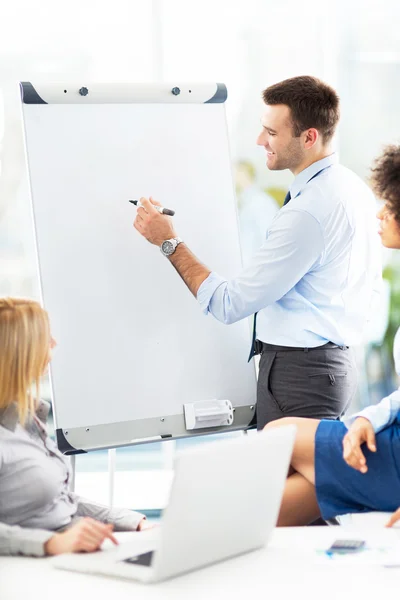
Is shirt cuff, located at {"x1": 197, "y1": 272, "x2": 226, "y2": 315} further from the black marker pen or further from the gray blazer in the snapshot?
the gray blazer

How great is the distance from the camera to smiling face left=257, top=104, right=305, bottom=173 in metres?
2.72

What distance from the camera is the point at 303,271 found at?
260 centimetres

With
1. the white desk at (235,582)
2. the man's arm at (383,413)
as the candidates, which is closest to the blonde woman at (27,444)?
the white desk at (235,582)

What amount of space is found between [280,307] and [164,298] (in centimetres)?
39

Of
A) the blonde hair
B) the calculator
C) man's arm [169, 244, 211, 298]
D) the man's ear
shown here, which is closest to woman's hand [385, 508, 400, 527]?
the calculator

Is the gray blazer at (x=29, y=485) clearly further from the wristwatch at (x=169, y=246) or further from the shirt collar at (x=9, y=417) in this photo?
the wristwatch at (x=169, y=246)

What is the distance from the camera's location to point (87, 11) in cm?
450

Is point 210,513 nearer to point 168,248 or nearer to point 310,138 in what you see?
point 168,248

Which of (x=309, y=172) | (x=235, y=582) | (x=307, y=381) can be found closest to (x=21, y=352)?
(x=235, y=582)

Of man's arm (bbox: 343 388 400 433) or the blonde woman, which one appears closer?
the blonde woman

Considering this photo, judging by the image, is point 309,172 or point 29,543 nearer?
point 29,543

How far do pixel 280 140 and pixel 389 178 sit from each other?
611 millimetres

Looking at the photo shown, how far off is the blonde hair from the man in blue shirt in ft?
2.83

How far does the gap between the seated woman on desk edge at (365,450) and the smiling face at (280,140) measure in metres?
0.50
